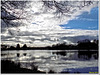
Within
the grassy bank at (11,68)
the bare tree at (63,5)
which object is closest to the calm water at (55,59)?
the grassy bank at (11,68)

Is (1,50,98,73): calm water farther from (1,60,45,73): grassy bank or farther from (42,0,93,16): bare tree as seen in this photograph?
(42,0,93,16): bare tree

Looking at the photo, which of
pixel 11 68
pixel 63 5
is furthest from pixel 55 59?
pixel 63 5

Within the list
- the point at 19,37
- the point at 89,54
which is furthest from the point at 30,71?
the point at 89,54

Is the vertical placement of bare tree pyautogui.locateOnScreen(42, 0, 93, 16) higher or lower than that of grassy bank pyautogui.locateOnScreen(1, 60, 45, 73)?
higher

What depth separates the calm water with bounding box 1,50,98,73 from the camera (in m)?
2.76

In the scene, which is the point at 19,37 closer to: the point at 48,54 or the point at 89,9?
the point at 48,54

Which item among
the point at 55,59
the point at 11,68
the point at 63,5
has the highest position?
the point at 63,5

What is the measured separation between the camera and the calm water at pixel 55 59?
2764 mm

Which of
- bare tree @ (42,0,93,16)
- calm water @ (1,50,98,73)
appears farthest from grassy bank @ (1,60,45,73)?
bare tree @ (42,0,93,16)

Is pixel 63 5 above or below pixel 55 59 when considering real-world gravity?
above

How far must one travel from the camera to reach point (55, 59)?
9.32 ft

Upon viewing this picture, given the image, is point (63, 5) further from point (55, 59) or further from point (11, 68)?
point (11, 68)

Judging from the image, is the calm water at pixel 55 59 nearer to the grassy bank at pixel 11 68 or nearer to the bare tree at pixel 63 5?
the grassy bank at pixel 11 68

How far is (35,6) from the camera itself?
2.84 m
